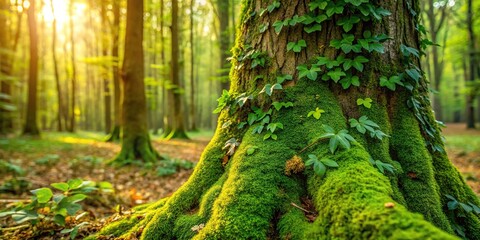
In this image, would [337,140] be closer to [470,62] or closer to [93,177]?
[93,177]

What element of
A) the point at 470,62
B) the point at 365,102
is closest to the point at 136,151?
the point at 365,102

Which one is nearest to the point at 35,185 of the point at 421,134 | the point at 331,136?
the point at 331,136

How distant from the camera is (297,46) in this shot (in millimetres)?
2396

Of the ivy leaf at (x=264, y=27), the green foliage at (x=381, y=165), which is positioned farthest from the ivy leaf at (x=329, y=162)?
the ivy leaf at (x=264, y=27)

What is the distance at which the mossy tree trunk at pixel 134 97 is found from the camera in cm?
802

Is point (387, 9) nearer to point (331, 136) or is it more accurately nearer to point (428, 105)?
point (428, 105)

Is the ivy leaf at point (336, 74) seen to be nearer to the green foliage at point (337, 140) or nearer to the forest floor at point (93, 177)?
the green foliage at point (337, 140)

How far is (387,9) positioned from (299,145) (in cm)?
139

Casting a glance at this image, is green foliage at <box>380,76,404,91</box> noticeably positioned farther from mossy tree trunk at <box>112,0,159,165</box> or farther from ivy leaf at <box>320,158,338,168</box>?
mossy tree trunk at <box>112,0,159,165</box>

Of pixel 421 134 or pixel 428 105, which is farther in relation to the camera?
pixel 428 105

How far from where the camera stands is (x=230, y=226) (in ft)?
5.94

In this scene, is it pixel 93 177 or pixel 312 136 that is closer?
pixel 312 136

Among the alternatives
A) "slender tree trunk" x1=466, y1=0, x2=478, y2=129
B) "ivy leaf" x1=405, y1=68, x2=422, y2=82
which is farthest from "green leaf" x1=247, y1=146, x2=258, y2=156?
"slender tree trunk" x1=466, y1=0, x2=478, y2=129

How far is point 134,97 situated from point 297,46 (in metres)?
6.68
